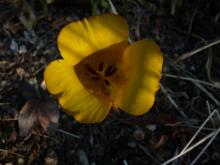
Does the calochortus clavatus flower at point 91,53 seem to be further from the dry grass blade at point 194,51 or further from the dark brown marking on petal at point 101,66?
the dry grass blade at point 194,51

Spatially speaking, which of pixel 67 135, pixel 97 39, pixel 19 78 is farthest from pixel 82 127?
pixel 97 39

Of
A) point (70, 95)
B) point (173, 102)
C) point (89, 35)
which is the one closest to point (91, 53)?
point (89, 35)

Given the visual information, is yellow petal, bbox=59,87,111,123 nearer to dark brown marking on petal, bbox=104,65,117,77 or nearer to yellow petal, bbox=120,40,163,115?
yellow petal, bbox=120,40,163,115

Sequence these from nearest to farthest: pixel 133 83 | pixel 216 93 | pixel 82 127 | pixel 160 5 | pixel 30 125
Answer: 1. pixel 133 83
2. pixel 30 125
3. pixel 82 127
4. pixel 216 93
5. pixel 160 5

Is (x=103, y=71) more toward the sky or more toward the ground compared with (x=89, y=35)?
more toward the ground

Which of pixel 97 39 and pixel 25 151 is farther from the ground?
pixel 97 39

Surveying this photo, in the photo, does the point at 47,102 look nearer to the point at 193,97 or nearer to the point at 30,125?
the point at 30,125

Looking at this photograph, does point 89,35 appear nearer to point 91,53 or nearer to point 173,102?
point 91,53
